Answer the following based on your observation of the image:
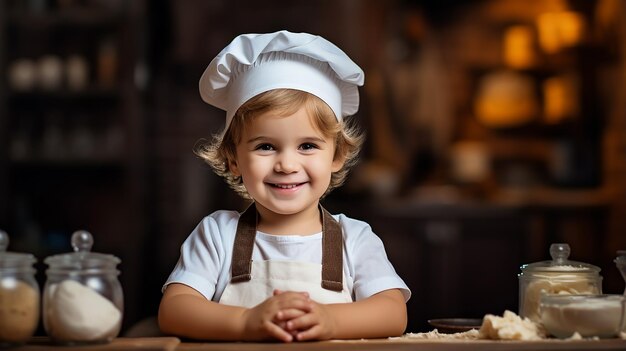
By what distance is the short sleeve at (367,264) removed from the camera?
1.39 m

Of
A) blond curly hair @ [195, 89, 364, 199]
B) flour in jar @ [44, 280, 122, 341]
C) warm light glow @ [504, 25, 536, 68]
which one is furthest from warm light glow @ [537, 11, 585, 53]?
flour in jar @ [44, 280, 122, 341]

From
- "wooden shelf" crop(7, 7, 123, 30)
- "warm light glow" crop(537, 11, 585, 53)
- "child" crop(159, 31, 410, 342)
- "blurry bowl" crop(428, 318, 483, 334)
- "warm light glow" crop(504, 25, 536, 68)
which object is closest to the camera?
"child" crop(159, 31, 410, 342)

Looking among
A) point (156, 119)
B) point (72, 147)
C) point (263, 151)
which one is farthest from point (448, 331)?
point (156, 119)

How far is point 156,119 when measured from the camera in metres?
5.17

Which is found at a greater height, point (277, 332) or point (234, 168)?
point (234, 168)

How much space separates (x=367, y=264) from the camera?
4.66 feet

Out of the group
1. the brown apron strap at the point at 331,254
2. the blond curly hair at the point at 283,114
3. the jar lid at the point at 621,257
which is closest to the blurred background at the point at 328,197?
the blond curly hair at the point at 283,114

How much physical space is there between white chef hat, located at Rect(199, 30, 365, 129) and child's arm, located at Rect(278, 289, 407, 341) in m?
0.30

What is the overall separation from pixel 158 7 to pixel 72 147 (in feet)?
2.87

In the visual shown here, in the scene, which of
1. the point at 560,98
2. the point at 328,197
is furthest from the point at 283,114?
the point at 560,98

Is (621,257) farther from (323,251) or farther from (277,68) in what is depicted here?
(277,68)

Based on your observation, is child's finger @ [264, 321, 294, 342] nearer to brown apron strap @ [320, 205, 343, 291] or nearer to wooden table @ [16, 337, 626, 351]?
wooden table @ [16, 337, 626, 351]

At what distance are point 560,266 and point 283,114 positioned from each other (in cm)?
48

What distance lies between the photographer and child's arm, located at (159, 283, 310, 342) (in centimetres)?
122
